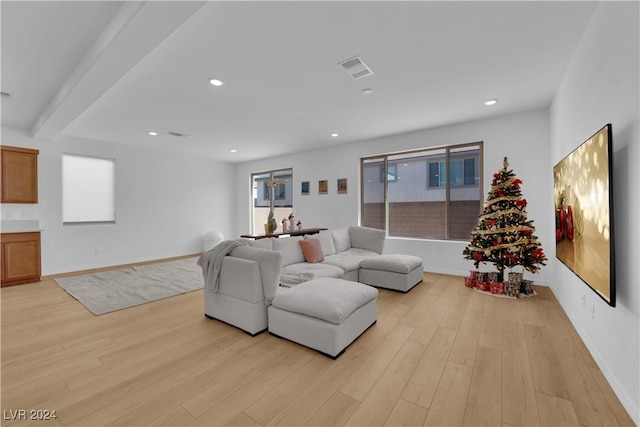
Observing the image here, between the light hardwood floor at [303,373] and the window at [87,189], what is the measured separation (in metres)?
3.03

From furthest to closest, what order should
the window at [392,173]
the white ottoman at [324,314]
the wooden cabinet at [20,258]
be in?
the window at [392,173]
the wooden cabinet at [20,258]
the white ottoman at [324,314]

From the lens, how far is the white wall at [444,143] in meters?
4.19

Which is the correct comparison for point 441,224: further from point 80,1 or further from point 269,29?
point 80,1

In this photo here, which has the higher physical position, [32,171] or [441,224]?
[32,171]

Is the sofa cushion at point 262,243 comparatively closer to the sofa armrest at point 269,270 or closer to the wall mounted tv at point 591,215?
the sofa armrest at point 269,270

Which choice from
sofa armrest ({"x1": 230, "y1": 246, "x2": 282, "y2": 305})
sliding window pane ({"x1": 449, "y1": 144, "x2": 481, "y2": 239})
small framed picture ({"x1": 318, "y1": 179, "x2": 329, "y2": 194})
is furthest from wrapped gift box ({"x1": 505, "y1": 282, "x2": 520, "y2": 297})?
small framed picture ({"x1": 318, "y1": 179, "x2": 329, "y2": 194})

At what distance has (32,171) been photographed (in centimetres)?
482

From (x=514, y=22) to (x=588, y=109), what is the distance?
965 mm

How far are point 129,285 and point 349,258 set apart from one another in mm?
3534

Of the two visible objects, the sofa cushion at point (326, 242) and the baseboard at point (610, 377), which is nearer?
the baseboard at point (610, 377)

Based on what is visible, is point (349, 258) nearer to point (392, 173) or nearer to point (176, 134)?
point (392, 173)

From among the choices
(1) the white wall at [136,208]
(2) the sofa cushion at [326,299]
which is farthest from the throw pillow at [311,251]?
(1) the white wall at [136,208]

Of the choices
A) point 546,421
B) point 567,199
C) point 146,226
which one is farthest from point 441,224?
point 146,226

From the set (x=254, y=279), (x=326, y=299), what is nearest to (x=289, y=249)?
(x=254, y=279)
